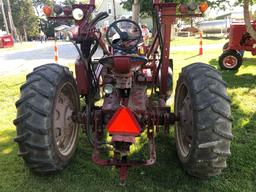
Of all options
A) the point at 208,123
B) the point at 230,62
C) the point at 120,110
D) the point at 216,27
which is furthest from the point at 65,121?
the point at 216,27

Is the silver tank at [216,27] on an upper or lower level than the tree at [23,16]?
lower

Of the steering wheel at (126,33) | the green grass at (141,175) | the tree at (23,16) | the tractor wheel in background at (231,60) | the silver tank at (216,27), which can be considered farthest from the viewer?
the tree at (23,16)

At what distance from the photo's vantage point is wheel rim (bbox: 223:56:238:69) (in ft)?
32.3

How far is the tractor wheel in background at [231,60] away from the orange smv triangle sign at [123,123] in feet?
24.5

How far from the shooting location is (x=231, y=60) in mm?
9883

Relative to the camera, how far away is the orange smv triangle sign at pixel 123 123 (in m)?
3.07

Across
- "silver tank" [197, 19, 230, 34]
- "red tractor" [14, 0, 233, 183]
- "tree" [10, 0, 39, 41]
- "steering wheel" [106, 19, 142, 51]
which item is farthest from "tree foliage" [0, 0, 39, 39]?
"red tractor" [14, 0, 233, 183]

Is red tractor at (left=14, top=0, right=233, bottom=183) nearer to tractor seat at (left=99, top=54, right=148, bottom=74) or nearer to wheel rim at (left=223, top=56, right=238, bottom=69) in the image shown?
tractor seat at (left=99, top=54, right=148, bottom=74)

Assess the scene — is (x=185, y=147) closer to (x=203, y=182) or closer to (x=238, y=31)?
(x=203, y=182)

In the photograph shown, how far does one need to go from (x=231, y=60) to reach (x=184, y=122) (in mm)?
6750

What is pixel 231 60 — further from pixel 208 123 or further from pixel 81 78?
pixel 208 123

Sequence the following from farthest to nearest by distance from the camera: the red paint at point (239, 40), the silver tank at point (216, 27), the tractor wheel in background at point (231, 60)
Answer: the silver tank at point (216, 27)
the tractor wheel in background at point (231, 60)
the red paint at point (239, 40)

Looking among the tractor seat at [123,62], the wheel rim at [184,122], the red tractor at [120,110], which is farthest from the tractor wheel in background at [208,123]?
the tractor seat at [123,62]

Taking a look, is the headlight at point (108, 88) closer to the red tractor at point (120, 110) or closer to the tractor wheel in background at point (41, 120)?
the red tractor at point (120, 110)
